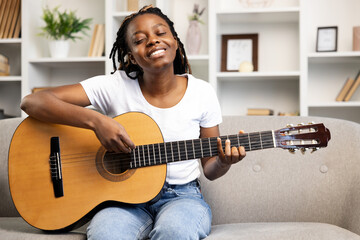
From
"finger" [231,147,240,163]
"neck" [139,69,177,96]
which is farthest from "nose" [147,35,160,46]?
"finger" [231,147,240,163]

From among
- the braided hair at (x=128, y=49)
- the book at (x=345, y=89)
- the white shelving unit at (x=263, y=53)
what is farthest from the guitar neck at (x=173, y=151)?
the book at (x=345, y=89)

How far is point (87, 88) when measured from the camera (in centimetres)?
156

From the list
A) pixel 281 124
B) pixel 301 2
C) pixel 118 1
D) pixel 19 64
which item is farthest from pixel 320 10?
pixel 19 64

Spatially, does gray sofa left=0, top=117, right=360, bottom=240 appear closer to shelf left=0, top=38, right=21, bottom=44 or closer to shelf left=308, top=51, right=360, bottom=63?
shelf left=308, top=51, right=360, bottom=63

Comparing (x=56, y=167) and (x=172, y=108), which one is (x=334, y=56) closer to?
(x=172, y=108)

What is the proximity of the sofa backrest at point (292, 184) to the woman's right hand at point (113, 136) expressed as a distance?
1.45 ft

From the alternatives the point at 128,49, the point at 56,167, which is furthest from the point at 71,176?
the point at 128,49

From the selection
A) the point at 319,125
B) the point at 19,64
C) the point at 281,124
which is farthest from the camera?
the point at 19,64

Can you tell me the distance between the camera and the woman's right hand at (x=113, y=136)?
1.38 metres

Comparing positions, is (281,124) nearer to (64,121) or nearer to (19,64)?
(64,121)

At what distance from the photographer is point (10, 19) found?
3.22 m

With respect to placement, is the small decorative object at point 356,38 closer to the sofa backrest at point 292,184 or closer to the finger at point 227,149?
the sofa backrest at point 292,184

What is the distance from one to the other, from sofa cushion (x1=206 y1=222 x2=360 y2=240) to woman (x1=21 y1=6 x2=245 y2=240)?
79mm

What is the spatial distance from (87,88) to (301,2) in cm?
188
